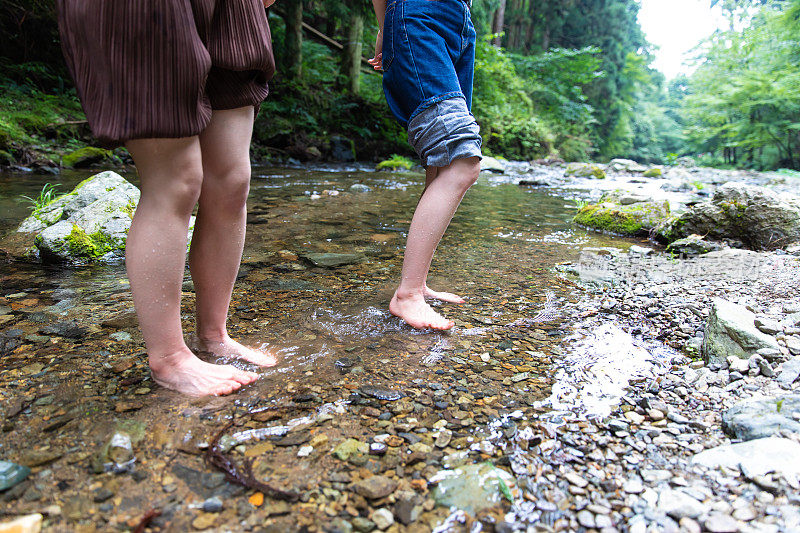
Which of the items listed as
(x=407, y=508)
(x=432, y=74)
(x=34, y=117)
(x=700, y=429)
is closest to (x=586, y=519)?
(x=407, y=508)

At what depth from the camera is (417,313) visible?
79.5 inches

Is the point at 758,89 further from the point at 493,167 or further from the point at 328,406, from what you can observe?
the point at 328,406

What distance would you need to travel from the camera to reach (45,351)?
161 cm

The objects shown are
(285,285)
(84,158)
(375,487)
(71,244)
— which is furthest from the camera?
(84,158)

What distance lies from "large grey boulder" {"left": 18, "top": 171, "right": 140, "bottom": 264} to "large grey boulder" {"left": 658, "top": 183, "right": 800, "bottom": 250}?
4364mm

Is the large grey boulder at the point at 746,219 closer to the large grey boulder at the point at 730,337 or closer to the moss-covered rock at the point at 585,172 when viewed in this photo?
the large grey boulder at the point at 730,337

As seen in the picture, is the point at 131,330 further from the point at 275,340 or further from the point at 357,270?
the point at 357,270

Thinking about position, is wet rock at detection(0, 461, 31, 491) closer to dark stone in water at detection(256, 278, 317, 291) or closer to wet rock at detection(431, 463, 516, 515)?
wet rock at detection(431, 463, 516, 515)

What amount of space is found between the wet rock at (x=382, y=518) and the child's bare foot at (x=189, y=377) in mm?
628

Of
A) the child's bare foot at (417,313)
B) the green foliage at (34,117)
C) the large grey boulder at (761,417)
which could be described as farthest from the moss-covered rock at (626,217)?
the green foliage at (34,117)

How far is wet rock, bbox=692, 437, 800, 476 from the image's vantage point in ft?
3.42

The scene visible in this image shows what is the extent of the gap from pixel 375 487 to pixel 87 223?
2.91 metres

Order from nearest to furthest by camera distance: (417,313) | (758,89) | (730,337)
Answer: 1. (730,337)
2. (417,313)
3. (758,89)

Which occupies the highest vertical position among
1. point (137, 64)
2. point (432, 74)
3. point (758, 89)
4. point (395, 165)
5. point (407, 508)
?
point (758, 89)
